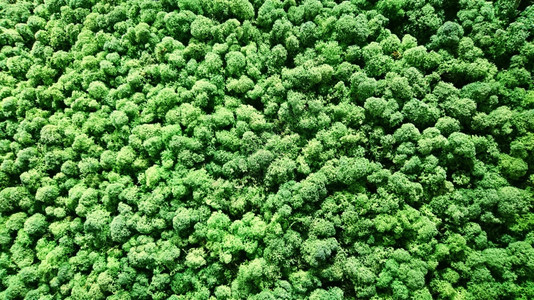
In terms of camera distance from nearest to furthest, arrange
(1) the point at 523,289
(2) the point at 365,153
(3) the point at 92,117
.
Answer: (1) the point at 523,289 < (2) the point at 365,153 < (3) the point at 92,117

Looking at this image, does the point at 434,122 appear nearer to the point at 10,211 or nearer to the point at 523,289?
Result: the point at 523,289

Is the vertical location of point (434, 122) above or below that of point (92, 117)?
above

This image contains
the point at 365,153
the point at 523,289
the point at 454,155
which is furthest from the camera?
the point at 365,153

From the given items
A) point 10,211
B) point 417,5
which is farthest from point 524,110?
point 10,211

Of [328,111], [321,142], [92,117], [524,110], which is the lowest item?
[92,117]

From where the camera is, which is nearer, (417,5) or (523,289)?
(523,289)

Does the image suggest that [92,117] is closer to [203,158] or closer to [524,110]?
[203,158]

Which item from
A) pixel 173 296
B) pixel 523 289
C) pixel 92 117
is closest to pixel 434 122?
pixel 523 289
